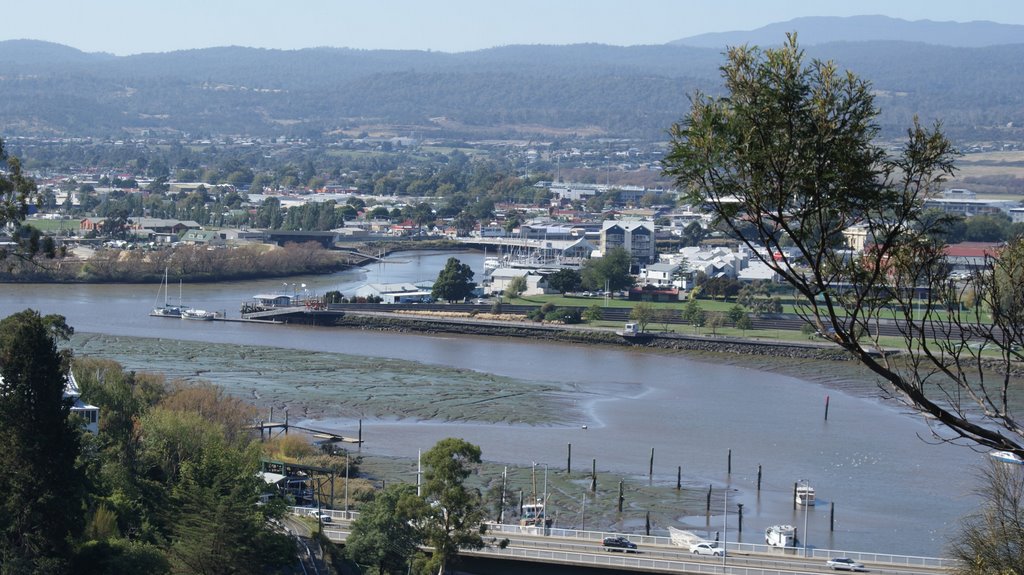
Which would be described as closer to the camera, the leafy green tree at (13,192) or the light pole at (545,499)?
the leafy green tree at (13,192)

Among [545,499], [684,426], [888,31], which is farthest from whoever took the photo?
[888,31]

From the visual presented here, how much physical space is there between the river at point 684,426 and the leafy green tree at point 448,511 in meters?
2.01

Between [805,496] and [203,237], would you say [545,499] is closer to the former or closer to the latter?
[805,496]

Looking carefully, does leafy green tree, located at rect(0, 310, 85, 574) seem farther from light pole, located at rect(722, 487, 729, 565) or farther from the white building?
the white building

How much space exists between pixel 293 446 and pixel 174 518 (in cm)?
312

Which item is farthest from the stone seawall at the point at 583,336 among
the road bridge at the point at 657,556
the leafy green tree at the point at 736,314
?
the road bridge at the point at 657,556

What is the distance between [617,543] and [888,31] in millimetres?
164163

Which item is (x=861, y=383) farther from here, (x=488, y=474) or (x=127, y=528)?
(x=127, y=528)

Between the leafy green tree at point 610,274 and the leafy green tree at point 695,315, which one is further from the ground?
the leafy green tree at point 610,274

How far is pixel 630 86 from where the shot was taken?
328 ft

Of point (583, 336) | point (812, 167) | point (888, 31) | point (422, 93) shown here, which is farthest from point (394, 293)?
point (888, 31)

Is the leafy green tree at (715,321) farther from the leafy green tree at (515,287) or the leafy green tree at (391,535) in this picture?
the leafy green tree at (391,535)

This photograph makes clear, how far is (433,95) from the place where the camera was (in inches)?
4085

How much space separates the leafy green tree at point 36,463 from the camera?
624 centimetres
